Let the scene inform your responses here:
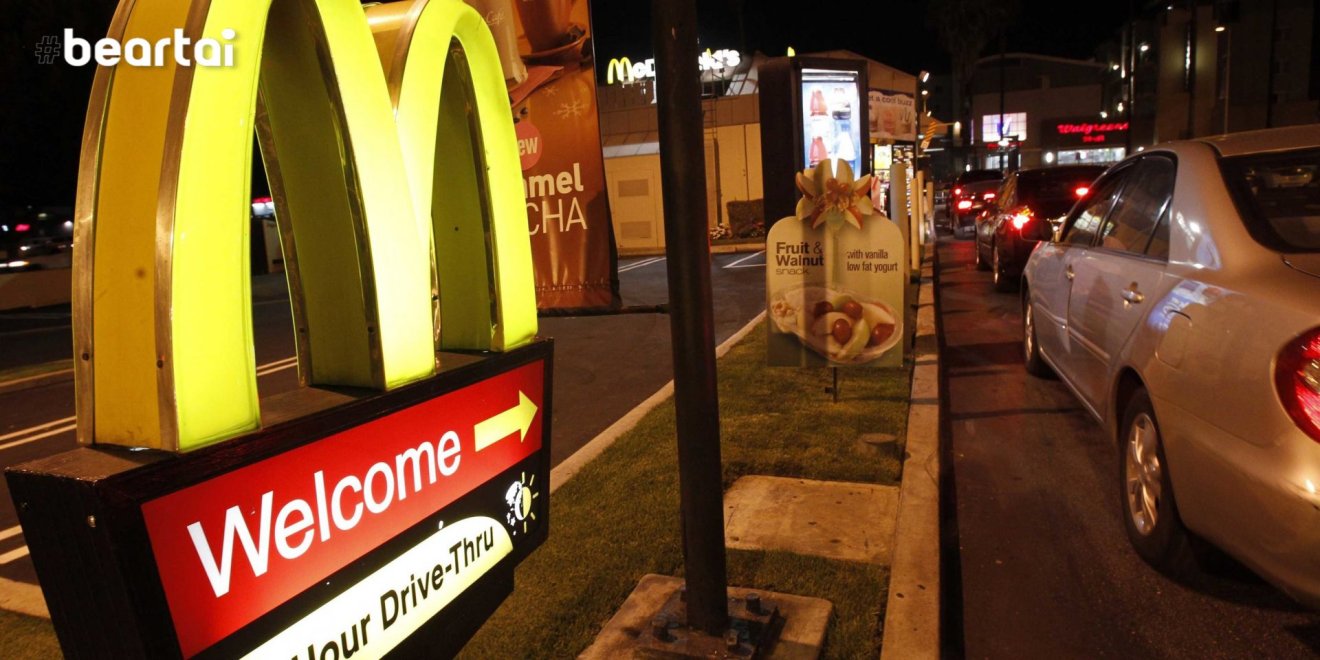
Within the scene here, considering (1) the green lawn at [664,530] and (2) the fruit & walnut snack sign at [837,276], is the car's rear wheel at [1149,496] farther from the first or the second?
(2) the fruit & walnut snack sign at [837,276]

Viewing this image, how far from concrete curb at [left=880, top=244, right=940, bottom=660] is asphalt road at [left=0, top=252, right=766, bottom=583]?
70.5 inches

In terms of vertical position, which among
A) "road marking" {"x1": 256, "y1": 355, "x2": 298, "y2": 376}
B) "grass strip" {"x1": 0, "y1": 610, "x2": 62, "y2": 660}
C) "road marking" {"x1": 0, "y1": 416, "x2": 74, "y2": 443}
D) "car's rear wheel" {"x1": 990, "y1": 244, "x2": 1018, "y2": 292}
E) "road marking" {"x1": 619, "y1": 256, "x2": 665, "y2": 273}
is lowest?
"road marking" {"x1": 0, "y1": 416, "x2": 74, "y2": 443}

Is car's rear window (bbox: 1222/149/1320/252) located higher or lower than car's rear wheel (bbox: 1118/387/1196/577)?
higher

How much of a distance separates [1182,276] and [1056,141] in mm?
57327

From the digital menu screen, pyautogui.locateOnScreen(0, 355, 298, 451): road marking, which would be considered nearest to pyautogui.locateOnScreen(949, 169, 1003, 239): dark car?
the digital menu screen

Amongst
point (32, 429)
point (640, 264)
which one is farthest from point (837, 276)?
point (640, 264)

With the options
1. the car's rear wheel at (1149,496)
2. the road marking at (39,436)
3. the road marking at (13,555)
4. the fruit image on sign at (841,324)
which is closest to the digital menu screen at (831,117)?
the fruit image on sign at (841,324)

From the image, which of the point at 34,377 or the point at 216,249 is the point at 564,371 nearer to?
the point at 34,377

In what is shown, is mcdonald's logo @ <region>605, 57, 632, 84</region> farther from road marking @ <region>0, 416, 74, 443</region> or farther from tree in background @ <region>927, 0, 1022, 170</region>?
tree in background @ <region>927, 0, 1022, 170</region>

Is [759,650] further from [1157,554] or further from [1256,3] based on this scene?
[1256,3]

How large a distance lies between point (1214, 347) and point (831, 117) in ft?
22.6

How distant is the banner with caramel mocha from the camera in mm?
3438

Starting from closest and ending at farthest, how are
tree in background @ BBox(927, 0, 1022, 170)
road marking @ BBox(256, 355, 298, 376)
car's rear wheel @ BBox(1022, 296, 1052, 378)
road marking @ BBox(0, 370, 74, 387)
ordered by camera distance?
car's rear wheel @ BBox(1022, 296, 1052, 378), road marking @ BBox(256, 355, 298, 376), road marking @ BBox(0, 370, 74, 387), tree in background @ BBox(927, 0, 1022, 170)

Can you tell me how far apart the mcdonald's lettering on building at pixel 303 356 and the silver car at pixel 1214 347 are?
2.33m
